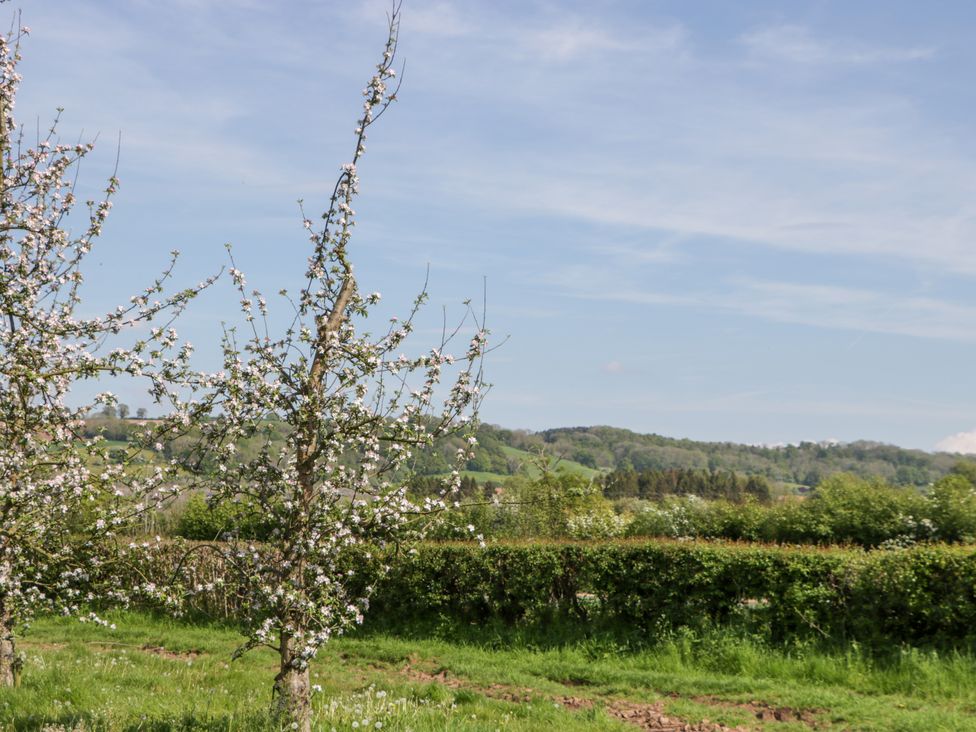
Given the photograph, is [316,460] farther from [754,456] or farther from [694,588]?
[754,456]

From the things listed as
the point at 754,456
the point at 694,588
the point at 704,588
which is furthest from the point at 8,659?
the point at 754,456

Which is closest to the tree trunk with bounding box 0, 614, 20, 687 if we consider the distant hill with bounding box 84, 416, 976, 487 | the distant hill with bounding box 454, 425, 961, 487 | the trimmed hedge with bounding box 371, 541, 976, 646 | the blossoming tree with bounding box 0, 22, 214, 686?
the blossoming tree with bounding box 0, 22, 214, 686

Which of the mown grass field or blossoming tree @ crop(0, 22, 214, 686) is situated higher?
blossoming tree @ crop(0, 22, 214, 686)

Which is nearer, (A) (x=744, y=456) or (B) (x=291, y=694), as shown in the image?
(B) (x=291, y=694)

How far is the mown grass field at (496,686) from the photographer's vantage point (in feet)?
27.5

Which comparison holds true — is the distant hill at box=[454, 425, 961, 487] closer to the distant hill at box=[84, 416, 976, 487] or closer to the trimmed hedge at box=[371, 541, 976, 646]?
the distant hill at box=[84, 416, 976, 487]

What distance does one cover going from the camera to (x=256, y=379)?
7.03m

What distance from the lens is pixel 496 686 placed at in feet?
37.1

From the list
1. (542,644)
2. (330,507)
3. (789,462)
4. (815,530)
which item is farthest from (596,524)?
(789,462)

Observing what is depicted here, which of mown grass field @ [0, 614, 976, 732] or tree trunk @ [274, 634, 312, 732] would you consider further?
mown grass field @ [0, 614, 976, 732]

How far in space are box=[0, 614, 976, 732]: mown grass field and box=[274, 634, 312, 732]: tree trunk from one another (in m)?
0.23

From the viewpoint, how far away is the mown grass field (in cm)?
838

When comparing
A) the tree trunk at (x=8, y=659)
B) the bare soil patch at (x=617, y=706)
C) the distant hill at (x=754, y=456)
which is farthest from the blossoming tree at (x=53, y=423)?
the distant hill at (x=754, y=456)

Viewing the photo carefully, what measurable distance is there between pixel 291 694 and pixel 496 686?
4.65 m
